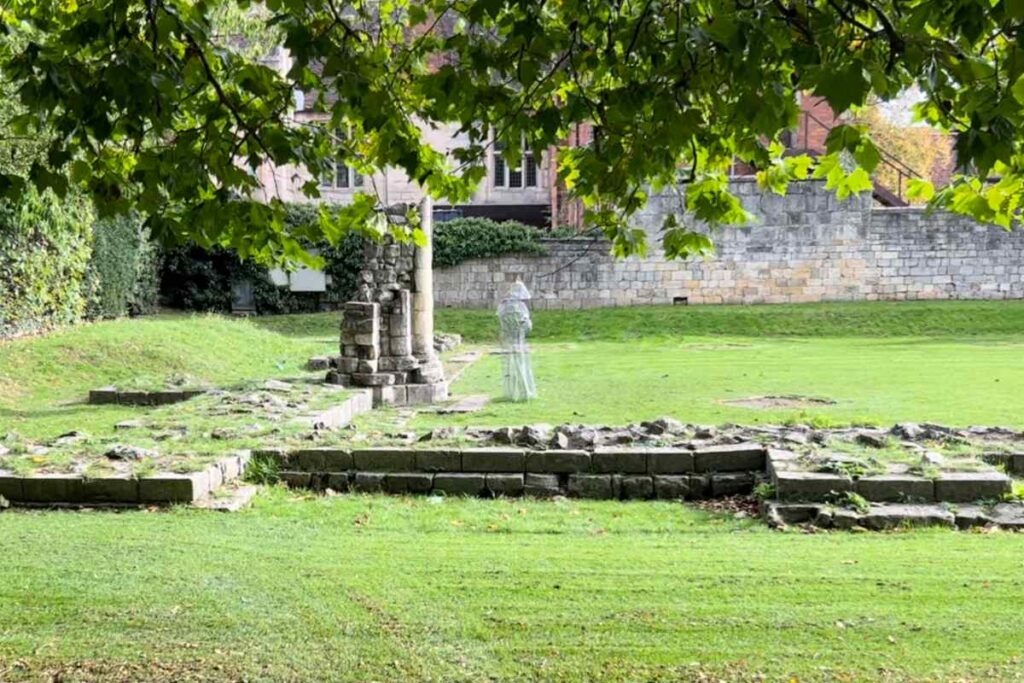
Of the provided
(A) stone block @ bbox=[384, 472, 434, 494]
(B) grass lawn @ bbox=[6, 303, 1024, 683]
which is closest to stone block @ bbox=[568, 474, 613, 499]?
(B) grass lawn @ bbox=[6, 303, 1024, 683]

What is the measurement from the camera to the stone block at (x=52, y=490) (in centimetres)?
795

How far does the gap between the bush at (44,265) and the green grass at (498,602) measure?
11.9m

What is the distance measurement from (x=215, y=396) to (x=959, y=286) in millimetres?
23556

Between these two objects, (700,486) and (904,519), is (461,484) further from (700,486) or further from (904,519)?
(904,519)

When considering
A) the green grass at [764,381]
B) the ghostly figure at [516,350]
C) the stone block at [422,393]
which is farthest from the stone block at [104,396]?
the ghostly figure at [516,350]

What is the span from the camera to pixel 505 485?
28.8ft

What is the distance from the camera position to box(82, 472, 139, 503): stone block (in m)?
7.88

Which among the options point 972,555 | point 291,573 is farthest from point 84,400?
point 972,555

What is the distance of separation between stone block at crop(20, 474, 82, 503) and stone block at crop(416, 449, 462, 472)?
283cm

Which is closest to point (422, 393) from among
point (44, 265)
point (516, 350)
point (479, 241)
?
point (516, 350)

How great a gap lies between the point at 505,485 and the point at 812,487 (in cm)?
263

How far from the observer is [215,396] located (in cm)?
1314

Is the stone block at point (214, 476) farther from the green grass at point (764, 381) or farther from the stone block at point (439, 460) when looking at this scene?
the green grass at point (764, 381)

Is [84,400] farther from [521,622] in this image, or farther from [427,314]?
[521,622]
